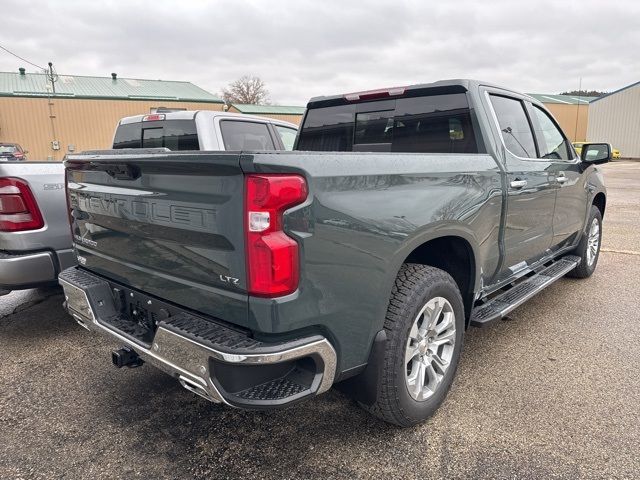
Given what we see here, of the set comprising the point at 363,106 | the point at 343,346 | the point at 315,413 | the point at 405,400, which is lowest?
the point at 315,413

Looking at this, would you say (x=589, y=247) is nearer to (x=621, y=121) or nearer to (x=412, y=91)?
(x=412, y=91)

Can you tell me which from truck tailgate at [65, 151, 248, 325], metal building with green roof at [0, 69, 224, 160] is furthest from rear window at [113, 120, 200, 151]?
metal building with green roof at [0, 69, 224, 160]

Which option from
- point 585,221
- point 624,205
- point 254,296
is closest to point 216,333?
point 254,296

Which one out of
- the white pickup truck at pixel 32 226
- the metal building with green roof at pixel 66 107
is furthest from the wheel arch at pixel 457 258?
the metal building with green roof at pixel 66 107

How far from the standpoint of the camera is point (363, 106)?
3660mm

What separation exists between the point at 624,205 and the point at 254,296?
12996 millimetres

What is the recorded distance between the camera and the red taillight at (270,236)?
1.76 metres

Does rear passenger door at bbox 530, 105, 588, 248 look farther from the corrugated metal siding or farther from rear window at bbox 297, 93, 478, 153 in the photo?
the corrugated metal siding

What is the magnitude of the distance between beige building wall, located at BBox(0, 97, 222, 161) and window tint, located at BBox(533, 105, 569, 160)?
3416 centimetres

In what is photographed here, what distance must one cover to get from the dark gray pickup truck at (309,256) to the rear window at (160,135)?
2.44 m

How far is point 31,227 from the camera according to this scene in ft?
11.3

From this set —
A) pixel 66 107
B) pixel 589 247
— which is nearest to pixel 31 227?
pixel 589 247

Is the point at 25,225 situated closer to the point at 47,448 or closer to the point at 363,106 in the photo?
the point at 47,448

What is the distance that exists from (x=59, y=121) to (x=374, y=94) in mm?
36096
